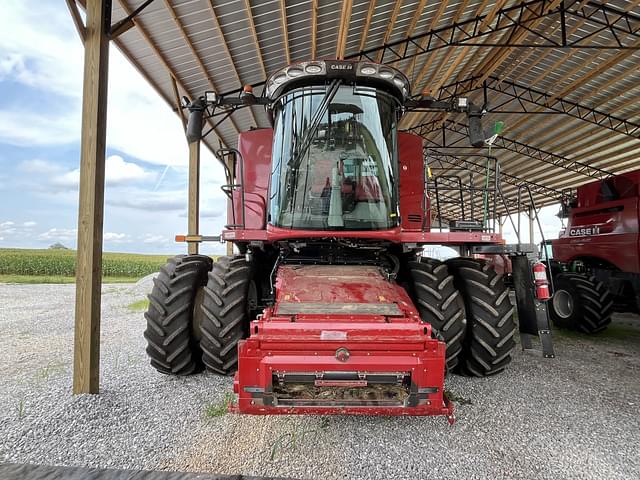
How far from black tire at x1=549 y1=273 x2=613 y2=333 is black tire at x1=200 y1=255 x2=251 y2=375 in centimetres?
571

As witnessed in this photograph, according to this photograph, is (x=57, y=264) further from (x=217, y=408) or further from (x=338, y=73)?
(x=338, y=73)

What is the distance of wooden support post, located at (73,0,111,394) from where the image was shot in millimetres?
3686

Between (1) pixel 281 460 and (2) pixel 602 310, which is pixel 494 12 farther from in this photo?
(1) pixel 281 460

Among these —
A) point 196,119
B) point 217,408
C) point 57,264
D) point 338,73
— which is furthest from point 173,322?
point 57,264

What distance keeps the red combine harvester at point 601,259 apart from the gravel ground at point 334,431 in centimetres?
200

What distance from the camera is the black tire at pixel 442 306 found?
3.51 metres

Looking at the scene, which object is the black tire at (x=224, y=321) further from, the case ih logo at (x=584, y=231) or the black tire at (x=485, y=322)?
the case ih logo at (x=584, y=231)

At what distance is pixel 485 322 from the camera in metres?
3.62

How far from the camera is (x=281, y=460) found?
266cm

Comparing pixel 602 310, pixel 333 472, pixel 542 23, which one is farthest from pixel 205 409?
pixel 542 23

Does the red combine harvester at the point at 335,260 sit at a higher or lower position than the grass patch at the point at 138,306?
higher

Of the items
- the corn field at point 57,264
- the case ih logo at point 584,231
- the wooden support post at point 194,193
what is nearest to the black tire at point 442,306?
the case ih logo at point 584,231

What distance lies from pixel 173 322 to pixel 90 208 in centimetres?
132

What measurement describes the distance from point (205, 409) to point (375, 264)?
6.85 ft
